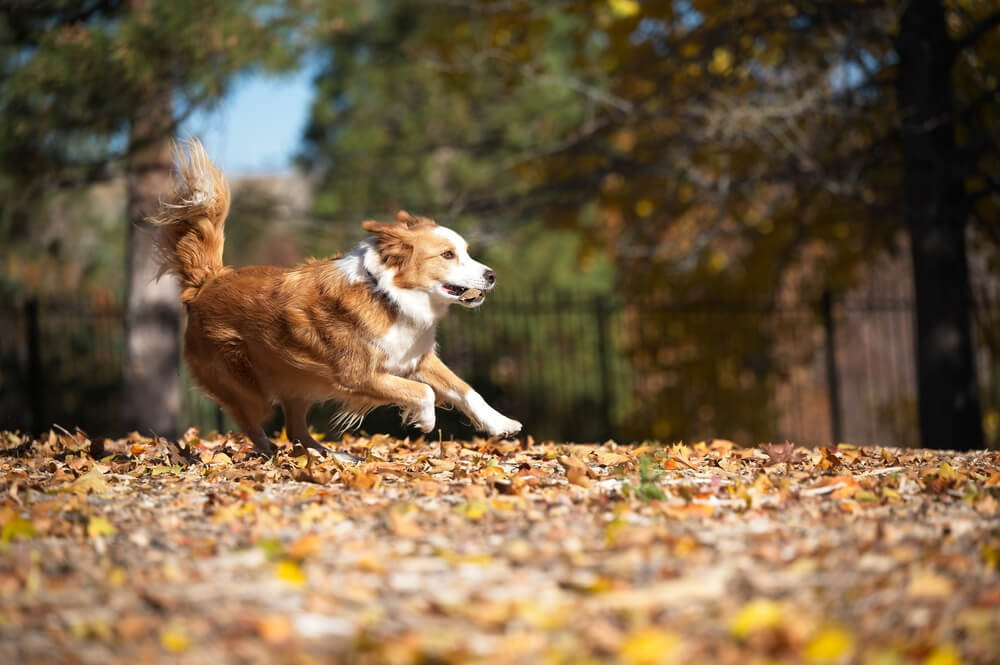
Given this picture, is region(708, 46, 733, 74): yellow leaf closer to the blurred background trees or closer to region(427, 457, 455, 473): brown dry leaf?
the blurred background trees

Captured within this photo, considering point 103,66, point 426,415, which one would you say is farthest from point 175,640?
point 103,66

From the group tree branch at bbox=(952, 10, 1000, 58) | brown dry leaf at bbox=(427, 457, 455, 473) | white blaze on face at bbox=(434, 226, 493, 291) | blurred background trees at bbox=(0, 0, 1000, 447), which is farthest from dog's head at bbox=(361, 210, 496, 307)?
tree branch at bbox=(952, 10, 1000, 58)

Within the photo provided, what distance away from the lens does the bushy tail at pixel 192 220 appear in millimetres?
6770

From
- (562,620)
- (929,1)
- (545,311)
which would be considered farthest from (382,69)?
(562,620)

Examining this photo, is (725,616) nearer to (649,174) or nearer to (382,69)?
(649,174)

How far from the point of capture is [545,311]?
1255cm

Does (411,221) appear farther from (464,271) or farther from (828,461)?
(828,461)

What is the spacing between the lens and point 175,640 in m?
2.94

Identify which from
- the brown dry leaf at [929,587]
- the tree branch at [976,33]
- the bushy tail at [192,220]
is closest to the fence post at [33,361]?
the bushy tail at [192,220]

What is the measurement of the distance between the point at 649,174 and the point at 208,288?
5.43 m

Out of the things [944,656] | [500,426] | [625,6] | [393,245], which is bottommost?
[944,656]

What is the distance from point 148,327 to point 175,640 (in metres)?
7.95

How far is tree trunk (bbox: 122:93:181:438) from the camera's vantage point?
1038 cm

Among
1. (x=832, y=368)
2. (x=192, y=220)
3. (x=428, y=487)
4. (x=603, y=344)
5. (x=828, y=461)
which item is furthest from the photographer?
(x=603, y=344)
